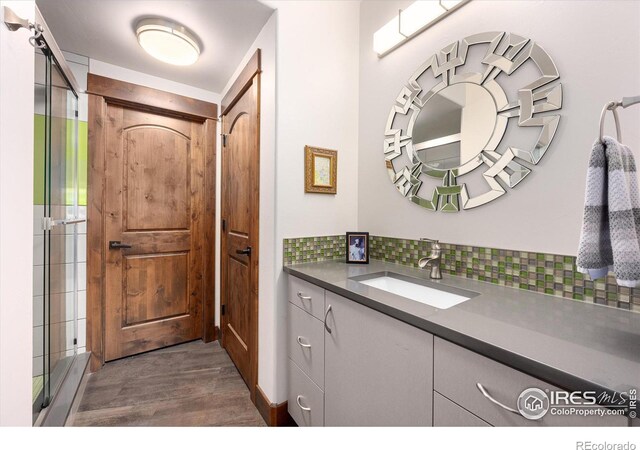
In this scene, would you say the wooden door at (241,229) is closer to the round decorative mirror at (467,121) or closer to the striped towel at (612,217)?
the round decorative mirror at (467,121)

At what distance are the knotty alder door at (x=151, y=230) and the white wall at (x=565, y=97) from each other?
2.00 m

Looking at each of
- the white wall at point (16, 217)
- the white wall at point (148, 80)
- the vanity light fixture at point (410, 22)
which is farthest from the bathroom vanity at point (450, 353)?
the white wall at point (148, 80)

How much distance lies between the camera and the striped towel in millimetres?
618

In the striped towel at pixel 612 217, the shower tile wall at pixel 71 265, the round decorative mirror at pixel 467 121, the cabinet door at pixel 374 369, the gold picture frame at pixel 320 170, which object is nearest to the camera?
the striped towel at pixel 612 217

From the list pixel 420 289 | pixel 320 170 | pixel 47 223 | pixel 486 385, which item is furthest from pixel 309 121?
pixel 47 223

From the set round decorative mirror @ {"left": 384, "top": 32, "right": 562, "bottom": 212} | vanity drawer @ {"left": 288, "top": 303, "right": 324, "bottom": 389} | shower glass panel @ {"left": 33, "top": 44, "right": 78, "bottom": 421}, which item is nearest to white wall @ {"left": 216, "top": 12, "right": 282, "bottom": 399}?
vanity drawer @ {"left": 288, "top": 303, "right": 324, "bottom": 389}

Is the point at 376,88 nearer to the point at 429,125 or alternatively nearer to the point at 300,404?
the point at 429,125

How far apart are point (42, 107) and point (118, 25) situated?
2.45 ft

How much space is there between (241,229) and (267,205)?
1.67 ft

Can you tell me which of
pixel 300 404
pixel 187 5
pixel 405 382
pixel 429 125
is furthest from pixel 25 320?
pixel 429 125

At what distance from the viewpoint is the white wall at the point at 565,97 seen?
88cm

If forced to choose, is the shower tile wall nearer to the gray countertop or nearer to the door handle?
the door handle

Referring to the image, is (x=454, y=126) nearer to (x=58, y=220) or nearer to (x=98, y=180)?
(x=58, y=220)

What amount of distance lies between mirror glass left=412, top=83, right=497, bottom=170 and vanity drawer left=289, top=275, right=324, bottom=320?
92cm
